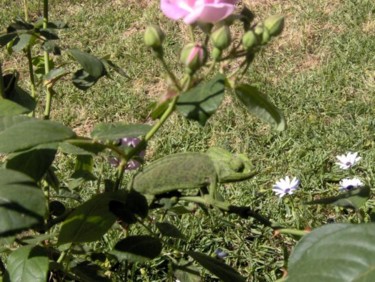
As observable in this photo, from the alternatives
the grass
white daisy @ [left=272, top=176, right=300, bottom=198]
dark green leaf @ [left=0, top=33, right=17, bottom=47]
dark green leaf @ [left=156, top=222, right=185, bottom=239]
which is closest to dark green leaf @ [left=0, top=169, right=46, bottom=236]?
dark green leaf @ [left=156, top=222, right=185, bottom=239]

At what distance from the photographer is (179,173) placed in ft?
2.59

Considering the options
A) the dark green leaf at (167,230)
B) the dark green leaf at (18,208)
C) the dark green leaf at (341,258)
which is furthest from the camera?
the dark green leaf at (167,230)

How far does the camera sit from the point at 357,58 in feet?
9.56

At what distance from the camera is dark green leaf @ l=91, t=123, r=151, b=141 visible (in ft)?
2.53

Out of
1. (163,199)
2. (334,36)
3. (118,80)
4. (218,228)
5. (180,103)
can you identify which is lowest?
(218,228)

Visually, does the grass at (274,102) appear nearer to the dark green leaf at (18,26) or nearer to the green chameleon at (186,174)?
→ the dark green leaf at (18,26)

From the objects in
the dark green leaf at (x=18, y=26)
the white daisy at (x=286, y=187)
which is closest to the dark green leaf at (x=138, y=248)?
the dark green leaf at (x=18, y=26)

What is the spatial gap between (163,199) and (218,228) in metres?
1.23

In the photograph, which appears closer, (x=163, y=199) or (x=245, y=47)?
(x=245, y=47)

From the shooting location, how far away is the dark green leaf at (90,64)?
1.07 m

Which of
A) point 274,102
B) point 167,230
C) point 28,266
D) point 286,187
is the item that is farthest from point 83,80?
point 274,102

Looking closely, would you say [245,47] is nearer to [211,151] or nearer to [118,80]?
[211,151]

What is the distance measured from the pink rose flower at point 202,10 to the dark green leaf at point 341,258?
243 mm

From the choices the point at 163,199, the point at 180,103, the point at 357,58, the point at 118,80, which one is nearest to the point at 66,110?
the point at 118,80
